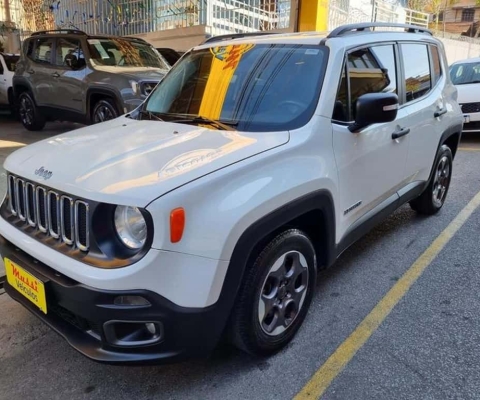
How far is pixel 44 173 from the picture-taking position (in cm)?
240

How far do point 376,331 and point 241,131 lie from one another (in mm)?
1515

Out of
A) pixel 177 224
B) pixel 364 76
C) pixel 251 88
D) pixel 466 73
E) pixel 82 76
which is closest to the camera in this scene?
pixel 177 224

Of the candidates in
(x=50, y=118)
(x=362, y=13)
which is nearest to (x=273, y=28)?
(x=362, y=13)

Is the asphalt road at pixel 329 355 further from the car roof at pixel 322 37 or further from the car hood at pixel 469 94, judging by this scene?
the car hood at pixel 469 94

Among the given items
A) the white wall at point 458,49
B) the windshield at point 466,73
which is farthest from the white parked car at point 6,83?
the white wall at point 458,49

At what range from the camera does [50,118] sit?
9.47 metres

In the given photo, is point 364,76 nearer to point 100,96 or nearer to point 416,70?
point 416,70

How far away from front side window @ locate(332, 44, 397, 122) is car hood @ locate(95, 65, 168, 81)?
4688 mm

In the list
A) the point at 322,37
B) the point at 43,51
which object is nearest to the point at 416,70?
the point at 322,37

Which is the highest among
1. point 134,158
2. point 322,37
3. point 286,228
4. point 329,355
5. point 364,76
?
point 322,37

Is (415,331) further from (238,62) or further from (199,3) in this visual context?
(199,3)

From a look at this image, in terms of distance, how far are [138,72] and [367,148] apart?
558 cm

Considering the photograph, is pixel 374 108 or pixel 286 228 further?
pixel 374 108

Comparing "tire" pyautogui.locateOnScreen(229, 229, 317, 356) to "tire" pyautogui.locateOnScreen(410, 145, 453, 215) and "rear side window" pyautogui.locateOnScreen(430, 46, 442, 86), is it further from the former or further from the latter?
"rear side window" pyautogui.locateOnScreen(430, 46, 442, 86)
